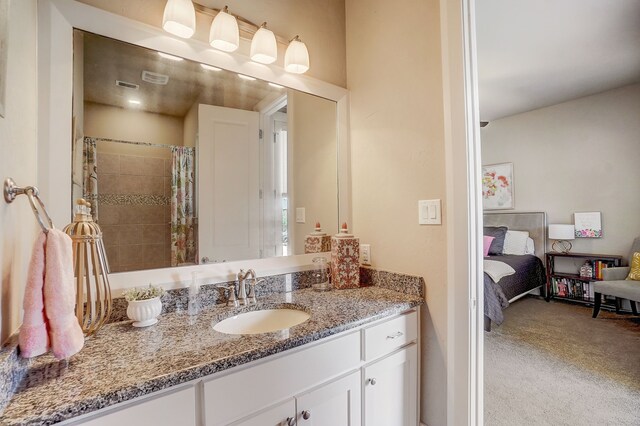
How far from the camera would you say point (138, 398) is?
0.73 meters

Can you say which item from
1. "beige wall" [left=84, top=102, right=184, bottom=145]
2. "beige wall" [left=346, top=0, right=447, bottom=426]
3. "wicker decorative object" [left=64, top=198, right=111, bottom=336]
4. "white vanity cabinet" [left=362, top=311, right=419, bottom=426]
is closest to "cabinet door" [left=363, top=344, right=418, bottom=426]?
"white vanity cabinet" [left=362, top=311, right=419, bottom=426]

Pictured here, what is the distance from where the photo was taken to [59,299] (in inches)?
29.9

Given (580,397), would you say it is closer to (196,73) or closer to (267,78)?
(267,78)

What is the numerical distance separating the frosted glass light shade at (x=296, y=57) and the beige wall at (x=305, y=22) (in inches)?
2.1

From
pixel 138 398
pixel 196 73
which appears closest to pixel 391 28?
pixel 196 73

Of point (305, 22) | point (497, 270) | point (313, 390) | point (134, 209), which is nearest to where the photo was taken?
point (313, 390)

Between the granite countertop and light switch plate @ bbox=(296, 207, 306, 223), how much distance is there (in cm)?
57

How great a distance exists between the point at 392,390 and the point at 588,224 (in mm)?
4256

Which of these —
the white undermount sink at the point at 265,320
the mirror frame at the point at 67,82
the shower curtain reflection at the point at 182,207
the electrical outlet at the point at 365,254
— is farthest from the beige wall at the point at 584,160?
the shower curtain reflection at the point at 182,207

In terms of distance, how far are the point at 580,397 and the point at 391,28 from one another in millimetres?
2567

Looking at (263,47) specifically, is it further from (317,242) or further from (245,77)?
(317,242)

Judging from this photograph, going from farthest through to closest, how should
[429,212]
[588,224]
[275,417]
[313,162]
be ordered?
[588,224] → [313,162] → [429,212] → [275,417]

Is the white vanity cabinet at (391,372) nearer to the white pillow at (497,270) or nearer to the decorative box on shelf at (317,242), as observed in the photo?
the decorative box on shelf at (317,242)

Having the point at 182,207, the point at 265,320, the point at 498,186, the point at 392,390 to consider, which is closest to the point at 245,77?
the point at 182,207
